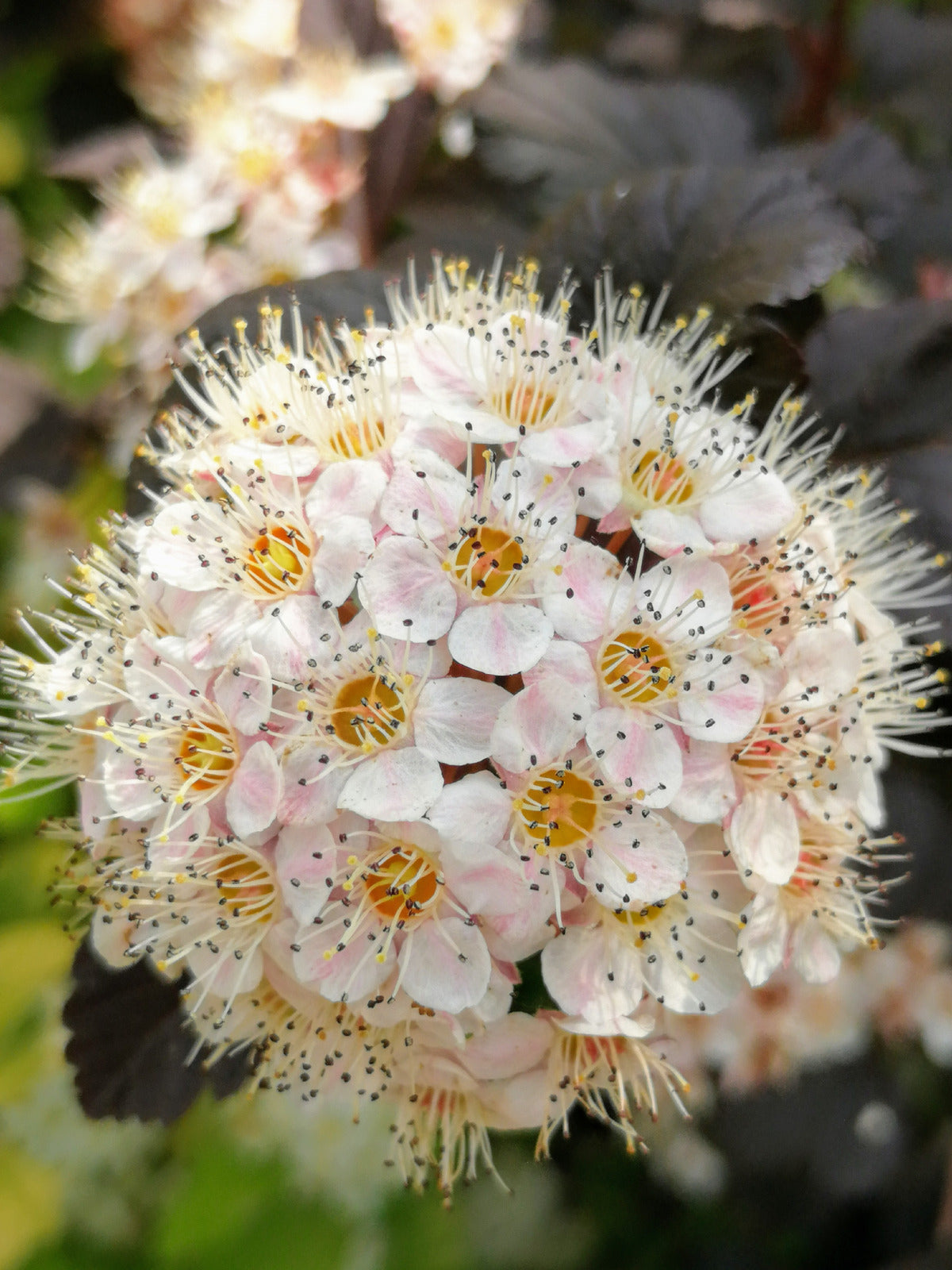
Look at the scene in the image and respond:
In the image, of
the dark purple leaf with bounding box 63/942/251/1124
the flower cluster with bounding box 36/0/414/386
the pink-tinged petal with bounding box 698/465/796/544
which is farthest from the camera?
the flower cluster with bounding box 36/0/414/386

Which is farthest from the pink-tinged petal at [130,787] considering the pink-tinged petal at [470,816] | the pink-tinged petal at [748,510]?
the pink-tinged petal at [748,510]

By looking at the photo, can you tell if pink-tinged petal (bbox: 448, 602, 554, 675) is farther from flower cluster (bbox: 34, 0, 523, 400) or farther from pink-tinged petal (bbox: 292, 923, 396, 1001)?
flower cluster (bbox: 34, 0, 523, 400)

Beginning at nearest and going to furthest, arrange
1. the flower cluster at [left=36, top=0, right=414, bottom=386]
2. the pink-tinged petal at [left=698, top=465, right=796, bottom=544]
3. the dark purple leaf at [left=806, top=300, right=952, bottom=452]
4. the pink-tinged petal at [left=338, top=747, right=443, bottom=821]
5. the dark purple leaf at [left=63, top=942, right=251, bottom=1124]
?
the pink-tinged petal at [left=338, top=747, right=443, bottom=821] → the pink-tinged petal at [left=698, top=465, right=796, bottom=544] → the dark purple leaf at [left=63, top=942, right=251, bottom=1124] → the dark purple leaf at [left=806, top=300, right=952, bottom=452] → the flower cluster at [left=36, top=0, right=414, bottom=386]

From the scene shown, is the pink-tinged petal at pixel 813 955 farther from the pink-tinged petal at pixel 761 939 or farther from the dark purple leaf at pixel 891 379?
the dark purple leaf at pixel 891 379

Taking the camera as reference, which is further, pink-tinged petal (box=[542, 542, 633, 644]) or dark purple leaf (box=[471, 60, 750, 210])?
dark purple leaf (box=[471, 60, 750, 210])

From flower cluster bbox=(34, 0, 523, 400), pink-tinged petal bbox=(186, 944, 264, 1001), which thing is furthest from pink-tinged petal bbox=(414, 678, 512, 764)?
flower cluster bbox=(34, 0, 523, 400)

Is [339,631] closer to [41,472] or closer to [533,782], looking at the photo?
[533,782]

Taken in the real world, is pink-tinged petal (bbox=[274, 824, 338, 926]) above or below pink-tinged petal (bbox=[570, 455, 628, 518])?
below
